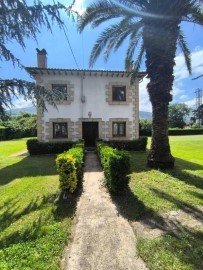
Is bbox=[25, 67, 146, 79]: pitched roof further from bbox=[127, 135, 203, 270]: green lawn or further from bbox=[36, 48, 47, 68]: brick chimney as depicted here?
bbox=[127, 135, 203, 270]: green lawn

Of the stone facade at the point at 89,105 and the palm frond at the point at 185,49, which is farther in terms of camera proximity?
the stone facade at the point at 89,105

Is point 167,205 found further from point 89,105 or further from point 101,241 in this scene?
point 89,105

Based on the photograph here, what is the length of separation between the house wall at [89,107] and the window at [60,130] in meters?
0.30

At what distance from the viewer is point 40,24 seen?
783 cm

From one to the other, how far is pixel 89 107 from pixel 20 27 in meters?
12.5

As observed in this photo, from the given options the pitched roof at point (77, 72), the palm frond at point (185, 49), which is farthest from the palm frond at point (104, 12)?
the pitched roof at point (77, 72)

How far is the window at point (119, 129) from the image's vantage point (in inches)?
814

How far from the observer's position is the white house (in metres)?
19.6

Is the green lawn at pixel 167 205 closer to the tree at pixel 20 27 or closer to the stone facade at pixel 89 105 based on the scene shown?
the tree at pixel 20 27

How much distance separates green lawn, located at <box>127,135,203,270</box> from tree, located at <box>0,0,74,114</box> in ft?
15.5

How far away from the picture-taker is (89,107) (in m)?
20.1

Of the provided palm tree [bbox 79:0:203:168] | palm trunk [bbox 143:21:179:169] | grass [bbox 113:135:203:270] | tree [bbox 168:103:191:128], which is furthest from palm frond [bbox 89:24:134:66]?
tree [bbox 168:103:191:128]

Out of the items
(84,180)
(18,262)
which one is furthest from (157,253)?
(84,180)

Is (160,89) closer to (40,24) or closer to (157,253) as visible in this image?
(40,24)
